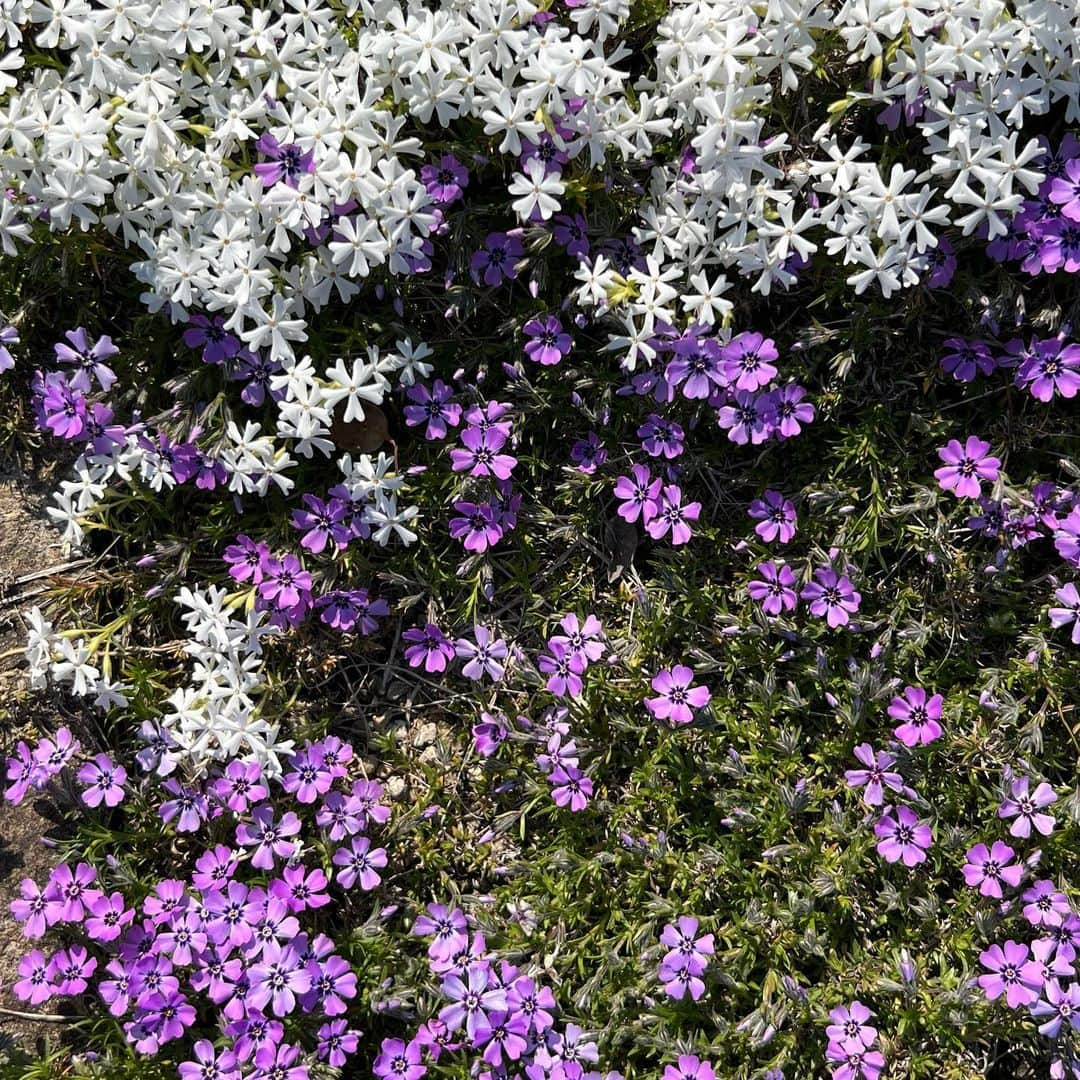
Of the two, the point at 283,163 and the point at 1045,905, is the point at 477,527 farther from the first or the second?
the point at 1045,905

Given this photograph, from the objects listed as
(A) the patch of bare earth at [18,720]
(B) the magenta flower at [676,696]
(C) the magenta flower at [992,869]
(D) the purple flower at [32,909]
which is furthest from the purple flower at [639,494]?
(D) the purple flower at [32,909]

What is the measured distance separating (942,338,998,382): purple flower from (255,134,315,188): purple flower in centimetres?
229

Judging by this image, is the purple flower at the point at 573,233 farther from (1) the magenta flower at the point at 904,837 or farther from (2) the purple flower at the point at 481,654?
(1) the magenta flower at the point at 904,837

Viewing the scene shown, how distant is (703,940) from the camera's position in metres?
3.58

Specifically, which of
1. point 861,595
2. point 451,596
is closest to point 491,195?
point 451,596

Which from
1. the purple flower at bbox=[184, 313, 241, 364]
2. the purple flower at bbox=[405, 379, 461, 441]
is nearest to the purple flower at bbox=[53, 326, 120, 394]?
the purple flower at bbox=[184, 313, 241, 364]

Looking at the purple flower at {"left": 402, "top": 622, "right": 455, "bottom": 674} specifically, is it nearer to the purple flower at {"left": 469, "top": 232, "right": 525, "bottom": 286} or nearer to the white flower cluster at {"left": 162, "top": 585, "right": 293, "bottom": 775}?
the white flower cluster at {"left": 162, "top": 585, "right": 293, "bottom": 775}

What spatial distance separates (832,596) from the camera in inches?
148

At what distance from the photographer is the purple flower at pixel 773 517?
3.83m

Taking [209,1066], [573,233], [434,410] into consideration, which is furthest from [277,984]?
[573,233]

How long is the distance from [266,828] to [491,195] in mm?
2393

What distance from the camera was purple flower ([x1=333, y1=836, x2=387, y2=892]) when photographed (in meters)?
3.73

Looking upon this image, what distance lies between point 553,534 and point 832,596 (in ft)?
3.34

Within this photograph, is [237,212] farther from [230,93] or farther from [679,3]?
[679,3]
